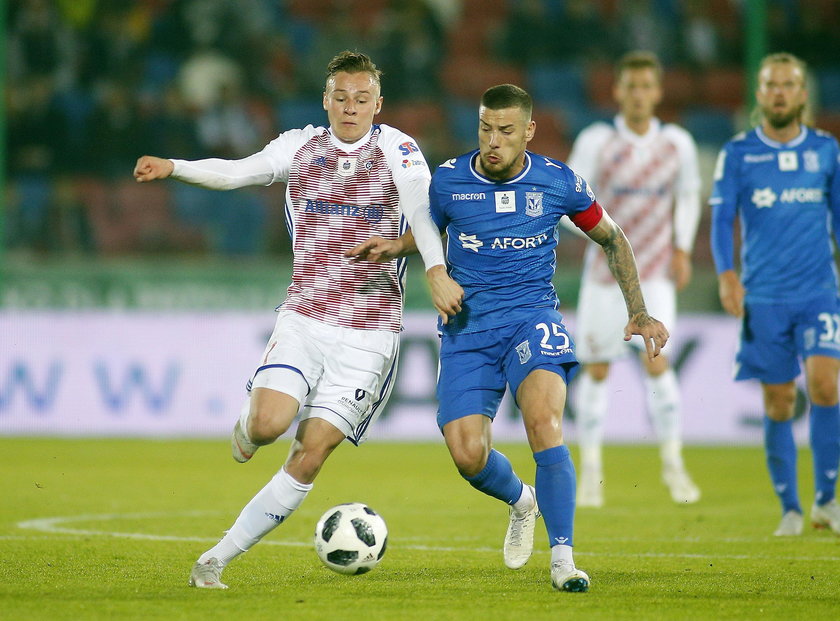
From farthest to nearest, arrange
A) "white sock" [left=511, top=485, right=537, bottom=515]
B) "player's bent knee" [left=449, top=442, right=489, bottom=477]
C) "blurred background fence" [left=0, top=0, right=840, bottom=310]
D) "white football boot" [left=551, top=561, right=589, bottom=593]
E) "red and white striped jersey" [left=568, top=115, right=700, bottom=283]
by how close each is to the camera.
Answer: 1. "blurred background fence" [left=0, top=0, right=840, bottom=310]
2. "red and white striped jersey" [left=568, top=115, right=700, bottom=283]
3. "white sock" [left=511, top=485, right=537, bottom=515]
4. "player's bent knee" [left=449, top=442, right=489, bottom=477]
5. "white football boot" [left=551, top=561, right=589, bottom=593]

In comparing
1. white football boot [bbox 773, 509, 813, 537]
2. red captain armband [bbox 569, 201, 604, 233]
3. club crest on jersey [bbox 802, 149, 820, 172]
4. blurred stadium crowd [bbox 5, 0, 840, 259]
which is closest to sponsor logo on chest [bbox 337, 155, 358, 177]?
red captain armband [bbox 569, 201, 604, 233]

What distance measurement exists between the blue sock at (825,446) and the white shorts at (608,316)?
190 cm

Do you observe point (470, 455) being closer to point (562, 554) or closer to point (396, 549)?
point (562, 554)

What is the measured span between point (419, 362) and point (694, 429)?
2638 millimetres

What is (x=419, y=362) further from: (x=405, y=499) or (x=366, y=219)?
(x=366, y=219)

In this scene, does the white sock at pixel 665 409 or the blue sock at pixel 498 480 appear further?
the white sock at pixel 665 409

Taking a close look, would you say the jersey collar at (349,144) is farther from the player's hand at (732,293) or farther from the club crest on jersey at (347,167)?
the player's hand at (732,293)

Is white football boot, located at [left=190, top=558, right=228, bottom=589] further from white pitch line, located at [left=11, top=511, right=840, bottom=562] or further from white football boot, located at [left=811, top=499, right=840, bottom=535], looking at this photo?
white football boot, located at [left=811, top=499, right=840, bottom=535]

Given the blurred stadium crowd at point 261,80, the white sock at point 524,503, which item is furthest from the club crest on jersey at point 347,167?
the blurred stadium crowd at point 261,80

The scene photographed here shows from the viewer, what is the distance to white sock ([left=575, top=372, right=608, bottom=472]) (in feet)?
30.0

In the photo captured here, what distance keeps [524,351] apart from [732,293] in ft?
7.46

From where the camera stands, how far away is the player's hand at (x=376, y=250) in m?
5.42

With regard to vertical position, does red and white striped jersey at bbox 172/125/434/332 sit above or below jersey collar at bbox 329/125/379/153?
below

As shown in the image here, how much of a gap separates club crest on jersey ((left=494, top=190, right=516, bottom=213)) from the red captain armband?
0.29 meters
